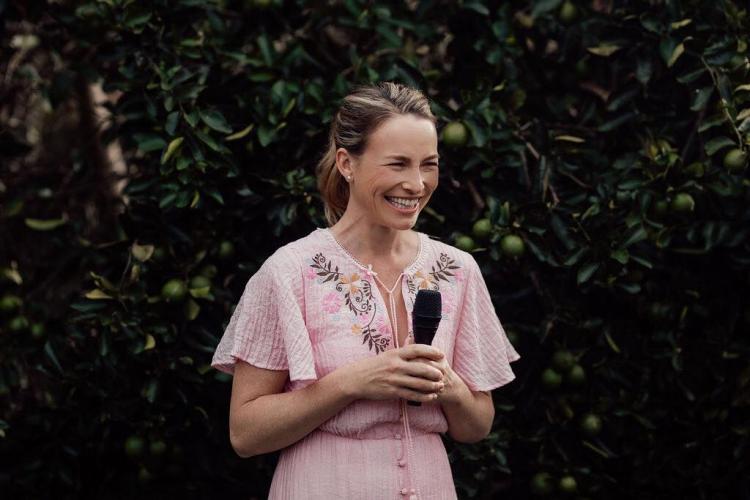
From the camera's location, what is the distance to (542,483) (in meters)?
2.97

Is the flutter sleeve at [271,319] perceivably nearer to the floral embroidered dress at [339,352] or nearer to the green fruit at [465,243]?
the floral embroidered dress at [339,352]

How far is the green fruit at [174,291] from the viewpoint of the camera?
2865 millimetres

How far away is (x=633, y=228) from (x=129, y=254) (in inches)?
64.3

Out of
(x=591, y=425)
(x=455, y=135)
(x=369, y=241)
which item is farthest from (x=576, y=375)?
(x=369, y=241)

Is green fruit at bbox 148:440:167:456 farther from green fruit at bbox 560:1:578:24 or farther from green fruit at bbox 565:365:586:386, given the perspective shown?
green fruit at bbox 560:1:578:24

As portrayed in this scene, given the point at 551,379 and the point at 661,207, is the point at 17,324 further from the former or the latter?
the point at 661,207

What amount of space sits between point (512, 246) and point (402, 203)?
0.92 metres

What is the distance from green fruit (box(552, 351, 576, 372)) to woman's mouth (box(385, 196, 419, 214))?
116cm

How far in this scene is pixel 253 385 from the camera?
1988 millimetres

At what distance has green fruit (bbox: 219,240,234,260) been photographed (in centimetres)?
299

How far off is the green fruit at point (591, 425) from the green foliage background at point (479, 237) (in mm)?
61

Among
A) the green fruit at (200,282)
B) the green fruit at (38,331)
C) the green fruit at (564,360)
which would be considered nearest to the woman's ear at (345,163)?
the green fruit at (200,282)

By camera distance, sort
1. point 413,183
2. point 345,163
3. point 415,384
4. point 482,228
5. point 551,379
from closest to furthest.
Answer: point 415,384, point 413,183, point 345,163, point 482,228, point 551,379

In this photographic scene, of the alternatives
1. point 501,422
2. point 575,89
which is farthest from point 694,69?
point 501,422
